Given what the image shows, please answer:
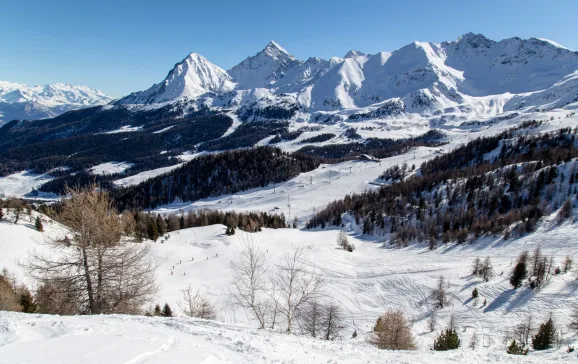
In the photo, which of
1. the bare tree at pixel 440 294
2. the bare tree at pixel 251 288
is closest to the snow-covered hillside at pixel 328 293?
the bare tree at pixel 440 294

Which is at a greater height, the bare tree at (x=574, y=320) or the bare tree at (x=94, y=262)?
the bare tree at (x=94, y=262)

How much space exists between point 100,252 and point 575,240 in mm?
92851

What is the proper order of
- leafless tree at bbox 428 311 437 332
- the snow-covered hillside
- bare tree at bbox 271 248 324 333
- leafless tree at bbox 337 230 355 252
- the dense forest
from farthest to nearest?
the dense forest
leafless tree at bbox 337 230 355 252
leafless tree at bbox 428 311 437 332
bare tree at bbox 271 248 324 333
the snow-covered hillside

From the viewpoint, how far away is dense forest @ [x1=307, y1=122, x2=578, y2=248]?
96750 millimetres

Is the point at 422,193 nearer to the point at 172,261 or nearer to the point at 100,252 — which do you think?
the point at 172,261

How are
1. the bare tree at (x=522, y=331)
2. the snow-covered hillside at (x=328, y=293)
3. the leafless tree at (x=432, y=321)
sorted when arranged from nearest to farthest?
the snow-covered hillside at (x=328, y=293) → the bare tree at (x=522, y=331) → the leafless tree at (x=432, y=321)

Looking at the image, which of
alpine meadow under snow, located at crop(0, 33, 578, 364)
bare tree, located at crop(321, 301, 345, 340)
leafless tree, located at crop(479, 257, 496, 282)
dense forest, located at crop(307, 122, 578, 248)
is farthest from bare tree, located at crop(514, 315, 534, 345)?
dense forest, located at crop(307, 122, 578, 248)

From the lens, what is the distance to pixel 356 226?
135000mm

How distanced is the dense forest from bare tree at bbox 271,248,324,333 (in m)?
54.2

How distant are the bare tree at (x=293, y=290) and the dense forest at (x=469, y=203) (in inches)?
2136

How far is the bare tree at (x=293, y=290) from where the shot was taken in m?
26.2

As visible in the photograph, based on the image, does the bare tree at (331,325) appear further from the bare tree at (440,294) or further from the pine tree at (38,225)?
the pine tree at (38,225)

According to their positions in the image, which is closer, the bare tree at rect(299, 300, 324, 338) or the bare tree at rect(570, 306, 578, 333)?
the bare tree at rect(570, 306, 578, 333)

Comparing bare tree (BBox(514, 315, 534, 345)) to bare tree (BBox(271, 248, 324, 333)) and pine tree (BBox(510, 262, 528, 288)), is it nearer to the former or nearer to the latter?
pine tree (BBox(510, 262, 528, 288))
